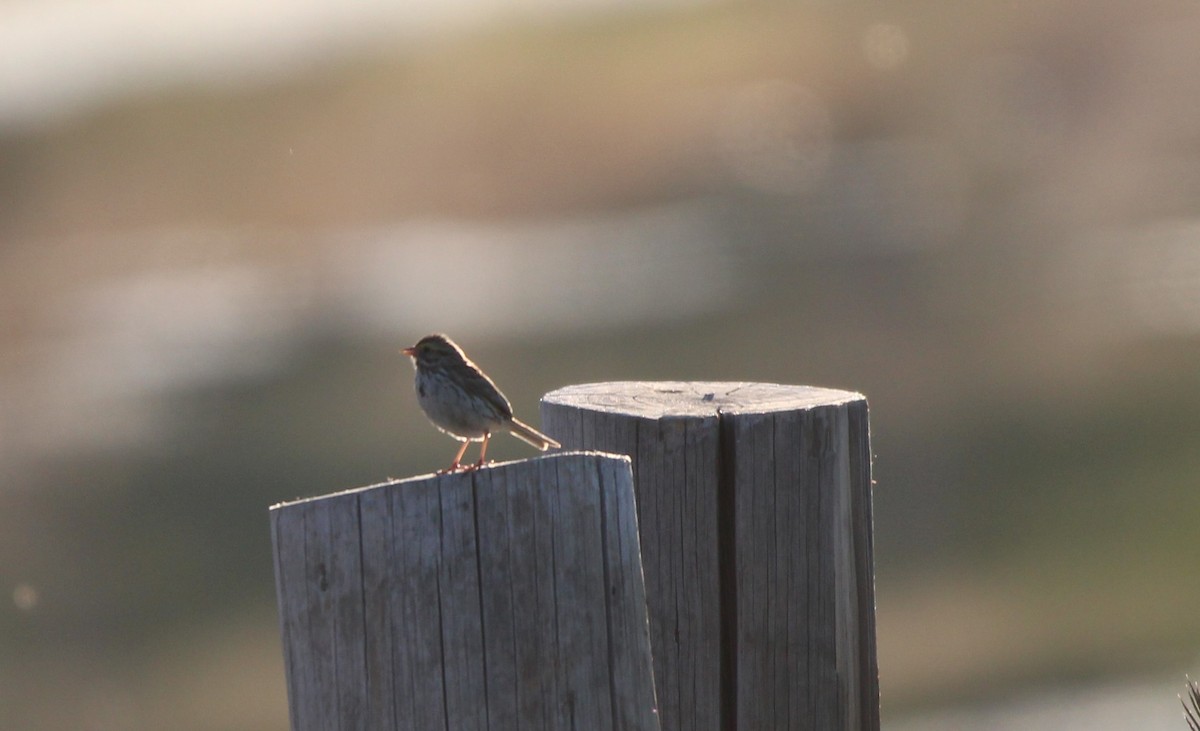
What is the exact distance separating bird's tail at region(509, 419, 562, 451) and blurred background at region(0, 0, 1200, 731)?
6.20m

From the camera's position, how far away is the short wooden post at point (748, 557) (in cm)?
→ 442

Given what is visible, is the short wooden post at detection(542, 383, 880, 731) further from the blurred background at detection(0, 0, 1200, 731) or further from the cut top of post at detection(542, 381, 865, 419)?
the blurred background at detection(0, 0, 1200, 731)

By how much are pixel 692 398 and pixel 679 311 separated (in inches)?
724

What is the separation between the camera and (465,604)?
133 inches

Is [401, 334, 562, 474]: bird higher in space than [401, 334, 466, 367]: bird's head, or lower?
lower

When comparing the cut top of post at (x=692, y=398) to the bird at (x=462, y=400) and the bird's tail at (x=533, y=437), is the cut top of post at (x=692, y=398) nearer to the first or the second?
the bird's tail at (x=533, y=437)

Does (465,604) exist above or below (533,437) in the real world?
below

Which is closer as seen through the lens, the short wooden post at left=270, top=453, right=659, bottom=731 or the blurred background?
the short wooden post at left=270, top=453, right=659, bottom=731

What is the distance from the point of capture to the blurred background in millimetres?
13344

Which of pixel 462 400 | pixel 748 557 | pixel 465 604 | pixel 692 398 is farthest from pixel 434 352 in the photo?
pixel 465 604

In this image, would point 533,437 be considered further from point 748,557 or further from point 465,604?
point 465,604

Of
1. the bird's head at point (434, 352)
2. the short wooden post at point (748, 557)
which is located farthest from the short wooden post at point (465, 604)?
the bird's head at point (434, 352)

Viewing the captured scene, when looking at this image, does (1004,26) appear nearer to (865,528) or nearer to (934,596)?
(934,596)

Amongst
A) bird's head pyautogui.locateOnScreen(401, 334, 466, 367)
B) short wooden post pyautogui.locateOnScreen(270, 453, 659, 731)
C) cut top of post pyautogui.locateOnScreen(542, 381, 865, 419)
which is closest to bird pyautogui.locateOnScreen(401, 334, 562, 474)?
bird's head pyautogui.locateOnScreen(401, 334, 466, 367)
